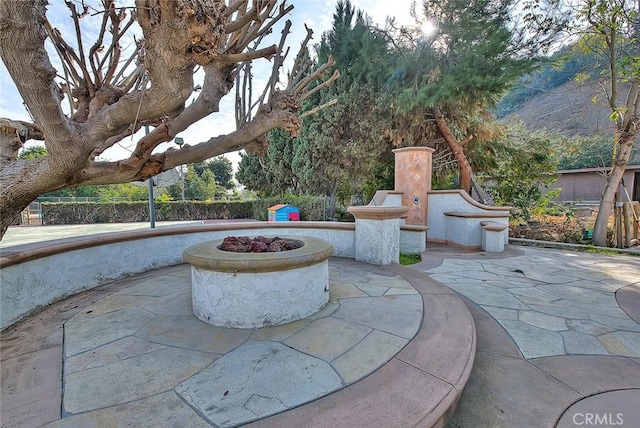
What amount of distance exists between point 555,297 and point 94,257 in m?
6.11

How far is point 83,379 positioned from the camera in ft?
5.92

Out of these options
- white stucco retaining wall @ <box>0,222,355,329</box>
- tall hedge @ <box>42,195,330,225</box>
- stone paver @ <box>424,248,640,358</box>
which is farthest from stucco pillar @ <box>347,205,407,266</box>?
tall hedge @ <box>42,195,330,225</box>

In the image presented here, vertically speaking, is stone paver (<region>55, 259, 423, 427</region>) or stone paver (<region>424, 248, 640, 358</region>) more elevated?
stone paver (<region>55, 259, 423, 427</region>)

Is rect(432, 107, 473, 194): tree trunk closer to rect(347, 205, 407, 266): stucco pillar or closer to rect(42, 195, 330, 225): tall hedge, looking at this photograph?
rect(347, 205, 407, 266): stucco pillar

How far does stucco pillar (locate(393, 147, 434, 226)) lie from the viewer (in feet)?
25.6

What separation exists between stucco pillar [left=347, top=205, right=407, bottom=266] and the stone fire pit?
6.76 feet

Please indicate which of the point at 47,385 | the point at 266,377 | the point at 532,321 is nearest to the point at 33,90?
the point at 47,385

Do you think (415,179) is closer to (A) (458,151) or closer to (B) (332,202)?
(A) (458,151)

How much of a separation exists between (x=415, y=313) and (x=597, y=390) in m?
1.30

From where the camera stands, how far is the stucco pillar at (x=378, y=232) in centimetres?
450

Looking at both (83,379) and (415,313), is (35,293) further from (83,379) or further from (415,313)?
(415,313)

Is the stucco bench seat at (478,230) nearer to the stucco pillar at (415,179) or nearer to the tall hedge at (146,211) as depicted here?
the stucco pillar at (415,179)

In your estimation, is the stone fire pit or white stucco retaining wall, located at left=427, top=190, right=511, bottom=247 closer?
the stone fire pit

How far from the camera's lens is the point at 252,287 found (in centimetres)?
254
